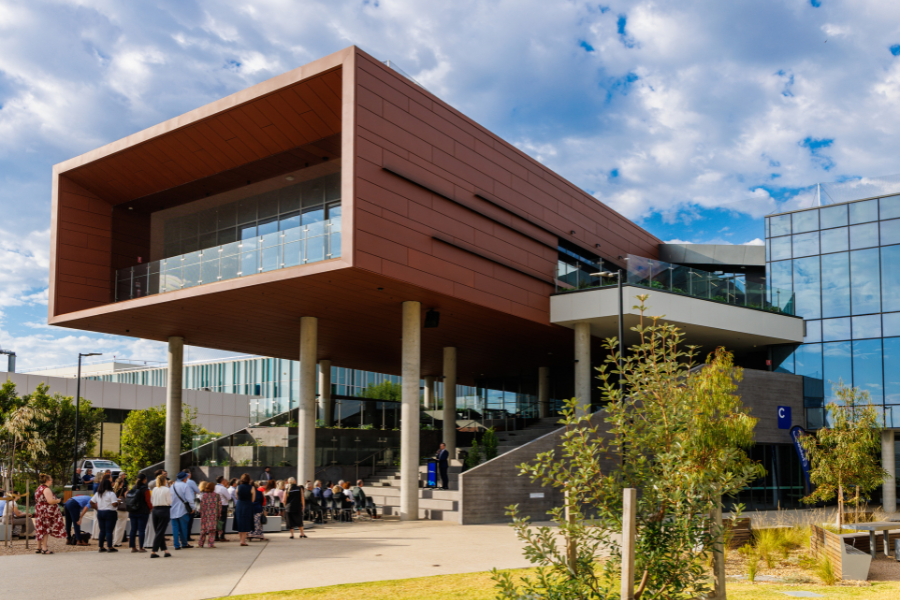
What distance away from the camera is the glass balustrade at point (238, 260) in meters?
20.8

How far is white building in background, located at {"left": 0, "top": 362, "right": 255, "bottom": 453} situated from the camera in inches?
2067

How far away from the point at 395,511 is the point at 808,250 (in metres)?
20.7

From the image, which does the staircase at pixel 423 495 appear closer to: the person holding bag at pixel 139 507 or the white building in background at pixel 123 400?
the person holding bag at pixel 139 507

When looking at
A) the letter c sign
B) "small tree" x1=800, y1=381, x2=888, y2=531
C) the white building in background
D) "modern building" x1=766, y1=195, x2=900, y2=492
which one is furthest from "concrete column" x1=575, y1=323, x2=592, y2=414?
the white building in background

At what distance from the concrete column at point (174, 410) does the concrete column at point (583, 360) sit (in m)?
14.2

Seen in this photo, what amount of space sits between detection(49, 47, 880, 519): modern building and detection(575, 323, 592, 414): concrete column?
67 millimetres

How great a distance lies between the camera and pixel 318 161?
24.5 m

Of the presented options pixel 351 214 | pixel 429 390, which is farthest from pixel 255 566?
pixel 429 390

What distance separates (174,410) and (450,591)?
21.2m

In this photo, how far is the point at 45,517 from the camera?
15055 mm

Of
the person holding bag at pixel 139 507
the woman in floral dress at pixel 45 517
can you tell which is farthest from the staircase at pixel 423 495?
the woman in floral dress at pixel 45 517

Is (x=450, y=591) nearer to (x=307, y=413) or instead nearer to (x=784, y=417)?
(x=307, y=413)

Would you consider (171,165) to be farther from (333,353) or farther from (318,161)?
(333,353)

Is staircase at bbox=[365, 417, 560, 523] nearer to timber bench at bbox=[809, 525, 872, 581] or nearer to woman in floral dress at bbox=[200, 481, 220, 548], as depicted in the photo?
woman in floral dress at bbox=[200, 481, 220, 548]
